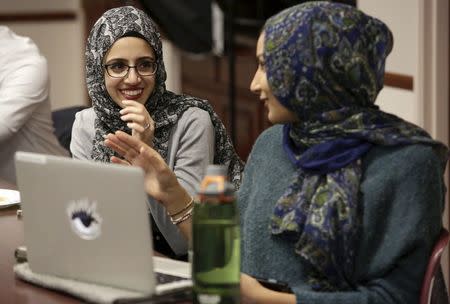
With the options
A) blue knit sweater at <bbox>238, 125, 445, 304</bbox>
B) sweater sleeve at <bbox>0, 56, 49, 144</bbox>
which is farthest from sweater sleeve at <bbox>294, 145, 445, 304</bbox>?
sweater sleeve at <bbox>0, 56, 49, 144</bbox>

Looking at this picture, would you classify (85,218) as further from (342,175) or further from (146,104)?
(146,104)

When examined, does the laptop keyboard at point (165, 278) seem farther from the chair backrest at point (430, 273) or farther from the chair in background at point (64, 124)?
the chair in background at point (64, 124)

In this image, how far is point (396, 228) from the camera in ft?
6.16

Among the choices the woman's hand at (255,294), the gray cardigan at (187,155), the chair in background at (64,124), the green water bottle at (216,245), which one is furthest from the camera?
the chair in background at (64,124)

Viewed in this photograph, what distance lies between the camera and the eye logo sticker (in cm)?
176

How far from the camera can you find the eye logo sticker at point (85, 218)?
1.76m

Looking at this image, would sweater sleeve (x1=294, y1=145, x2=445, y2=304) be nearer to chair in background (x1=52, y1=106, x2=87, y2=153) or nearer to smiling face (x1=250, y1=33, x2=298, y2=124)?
smiling face (x1=250, y1=33, x2=298, y2=124)

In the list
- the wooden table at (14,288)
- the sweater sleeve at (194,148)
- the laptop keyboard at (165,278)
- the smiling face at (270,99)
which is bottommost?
the wooden table at (14,288)

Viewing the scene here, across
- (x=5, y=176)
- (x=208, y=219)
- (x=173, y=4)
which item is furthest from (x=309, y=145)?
(x=173, y=4)

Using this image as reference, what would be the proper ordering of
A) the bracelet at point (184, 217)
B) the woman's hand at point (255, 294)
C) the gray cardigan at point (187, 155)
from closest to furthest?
the woman's hand at point (255, 294), the bracelet at point (184, 217), the gray cardigan at point (187, 155)

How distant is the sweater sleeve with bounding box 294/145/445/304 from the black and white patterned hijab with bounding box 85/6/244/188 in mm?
786

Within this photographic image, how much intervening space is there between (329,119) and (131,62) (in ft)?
2.67

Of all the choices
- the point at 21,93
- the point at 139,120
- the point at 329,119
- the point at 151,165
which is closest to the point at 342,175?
the point at 329,119

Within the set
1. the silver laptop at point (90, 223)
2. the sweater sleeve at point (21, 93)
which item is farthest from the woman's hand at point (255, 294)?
the sweater sleeve at point (21, 93)
